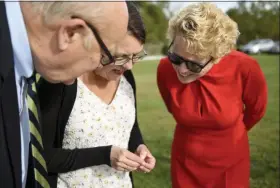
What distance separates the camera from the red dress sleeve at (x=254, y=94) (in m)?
2.89

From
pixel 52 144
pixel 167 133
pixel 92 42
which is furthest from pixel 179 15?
pixel 167 133

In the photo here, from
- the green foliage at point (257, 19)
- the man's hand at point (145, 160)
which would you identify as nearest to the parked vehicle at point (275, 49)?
the green foliage at point (257, 19)

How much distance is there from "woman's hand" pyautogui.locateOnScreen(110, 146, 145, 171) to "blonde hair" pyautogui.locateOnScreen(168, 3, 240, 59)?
93 centimetres

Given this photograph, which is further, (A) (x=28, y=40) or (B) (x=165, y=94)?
(B) (x=165, y=94)

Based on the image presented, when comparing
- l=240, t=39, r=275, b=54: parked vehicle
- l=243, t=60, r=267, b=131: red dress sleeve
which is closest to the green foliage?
l=240, t=39, r=275, b=54: parked vehicle

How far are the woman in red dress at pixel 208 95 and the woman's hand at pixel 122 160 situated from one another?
0.83 metres

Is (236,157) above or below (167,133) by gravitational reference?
above

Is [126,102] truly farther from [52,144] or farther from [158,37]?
[158,37]

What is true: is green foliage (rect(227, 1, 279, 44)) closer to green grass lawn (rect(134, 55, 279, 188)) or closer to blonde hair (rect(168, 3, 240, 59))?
green grass lawn (rect(134, 55, 279, 188))

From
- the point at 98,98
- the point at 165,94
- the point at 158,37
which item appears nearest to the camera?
the point at 98,98

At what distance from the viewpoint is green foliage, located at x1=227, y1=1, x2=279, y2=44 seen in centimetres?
4431

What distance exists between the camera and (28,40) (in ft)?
4.15

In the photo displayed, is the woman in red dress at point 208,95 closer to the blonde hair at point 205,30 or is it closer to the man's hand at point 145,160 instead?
the blonde hair at point 205,30

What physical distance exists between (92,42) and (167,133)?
20.4 feet
